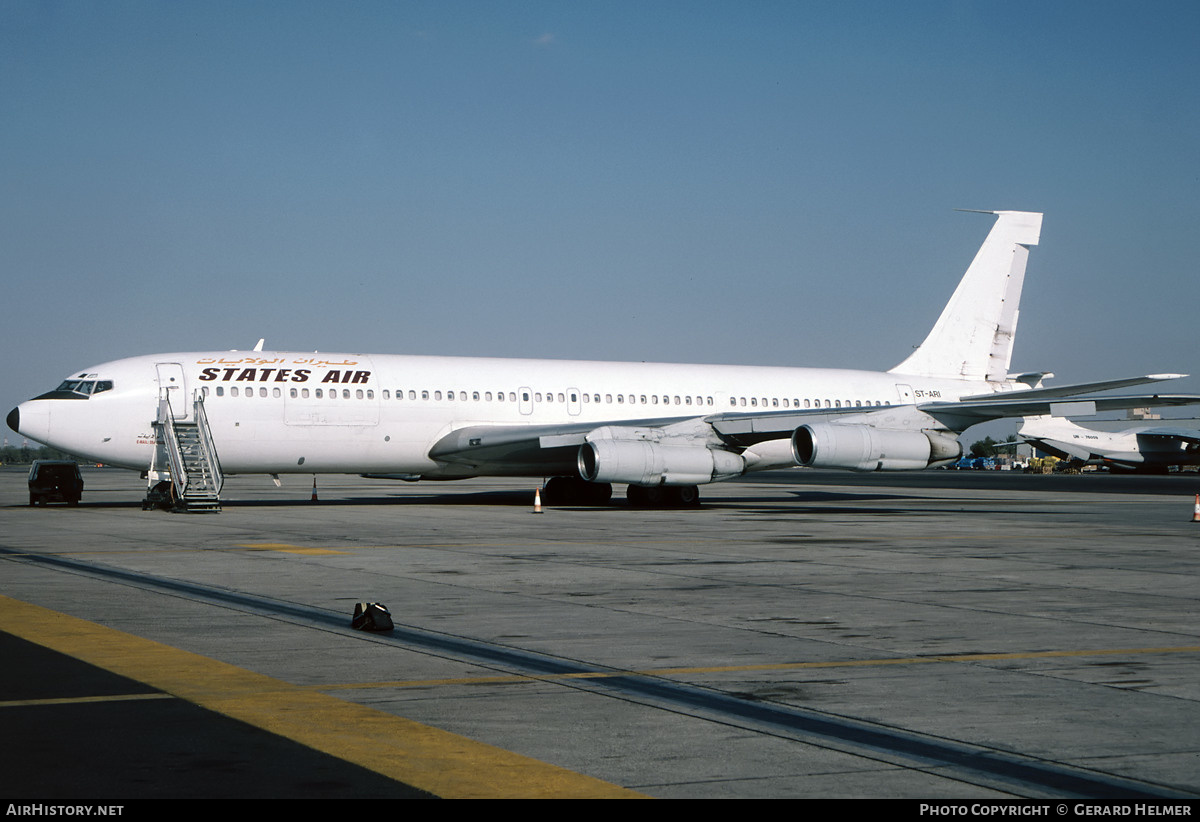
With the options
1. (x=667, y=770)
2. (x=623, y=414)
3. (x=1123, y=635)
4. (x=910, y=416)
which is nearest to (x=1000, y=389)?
(x=910, y=416)

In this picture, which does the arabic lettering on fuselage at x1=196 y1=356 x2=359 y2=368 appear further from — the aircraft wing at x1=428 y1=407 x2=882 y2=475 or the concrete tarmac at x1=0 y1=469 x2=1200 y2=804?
the concrete tarmac at x1=0 y1=469 x2=1200 y2=804

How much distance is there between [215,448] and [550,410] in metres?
8.67

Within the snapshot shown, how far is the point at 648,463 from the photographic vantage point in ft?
95.0

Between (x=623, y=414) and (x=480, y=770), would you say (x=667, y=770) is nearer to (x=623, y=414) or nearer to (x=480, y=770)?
(x=480, y=770)

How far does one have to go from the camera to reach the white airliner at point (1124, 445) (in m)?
79.9

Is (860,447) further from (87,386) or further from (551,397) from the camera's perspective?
(87,386)

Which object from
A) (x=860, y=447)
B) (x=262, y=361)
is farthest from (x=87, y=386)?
(x=860, y=447)

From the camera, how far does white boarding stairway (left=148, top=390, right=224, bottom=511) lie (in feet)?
89.2

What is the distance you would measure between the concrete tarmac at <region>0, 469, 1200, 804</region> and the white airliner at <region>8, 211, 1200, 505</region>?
31.5 feet

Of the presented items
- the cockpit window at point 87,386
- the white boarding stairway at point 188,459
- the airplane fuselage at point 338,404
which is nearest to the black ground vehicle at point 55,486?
the airplane fuselage at point 338,404

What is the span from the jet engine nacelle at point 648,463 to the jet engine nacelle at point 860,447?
2.18 meters

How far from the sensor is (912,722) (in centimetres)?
712

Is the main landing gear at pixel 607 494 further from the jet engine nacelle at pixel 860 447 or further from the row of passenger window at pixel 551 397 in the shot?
the jet engine nacelle at pixel 860 447

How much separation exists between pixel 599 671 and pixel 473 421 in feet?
74.5
